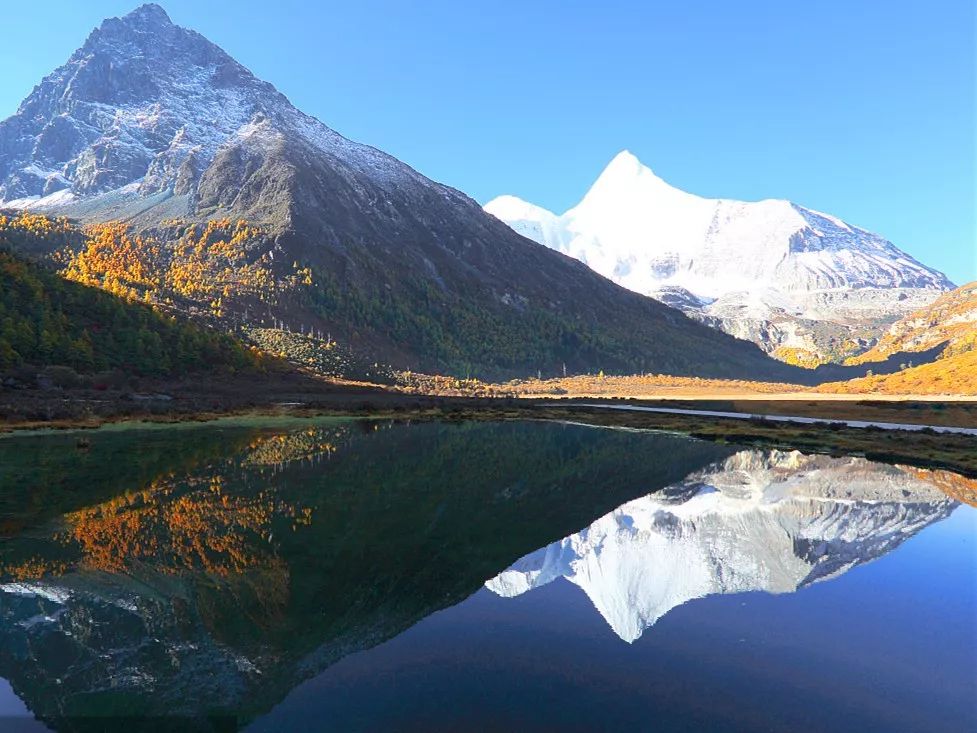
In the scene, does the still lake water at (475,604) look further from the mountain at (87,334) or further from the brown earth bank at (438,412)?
the mountain at (87,334)

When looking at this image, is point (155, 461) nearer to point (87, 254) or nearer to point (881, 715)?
point (881, 715)

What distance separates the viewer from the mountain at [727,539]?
2136cm

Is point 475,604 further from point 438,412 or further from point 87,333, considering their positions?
point 87,333

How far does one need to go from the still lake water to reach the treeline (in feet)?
262

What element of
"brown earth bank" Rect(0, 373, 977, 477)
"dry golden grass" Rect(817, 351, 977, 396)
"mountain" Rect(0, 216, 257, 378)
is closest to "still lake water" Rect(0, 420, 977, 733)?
"brown earth bank" Rect(0, 373, 977, 477)

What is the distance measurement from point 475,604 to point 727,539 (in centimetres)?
1506

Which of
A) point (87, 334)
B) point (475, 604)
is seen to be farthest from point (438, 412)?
point (475, 604)

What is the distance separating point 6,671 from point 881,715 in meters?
21.3

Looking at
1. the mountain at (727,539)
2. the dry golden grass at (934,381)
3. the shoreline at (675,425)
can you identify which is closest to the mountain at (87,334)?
the shoreline at (675,425)

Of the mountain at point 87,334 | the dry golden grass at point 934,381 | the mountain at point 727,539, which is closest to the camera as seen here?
the mountain at point 727,539

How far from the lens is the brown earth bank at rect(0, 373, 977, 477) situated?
60.7 m

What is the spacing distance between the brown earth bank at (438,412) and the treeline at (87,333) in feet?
28.0

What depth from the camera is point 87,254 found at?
197m

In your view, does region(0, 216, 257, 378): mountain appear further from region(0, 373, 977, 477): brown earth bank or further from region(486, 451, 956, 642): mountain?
region(486, 451, 956, 642): mountain
